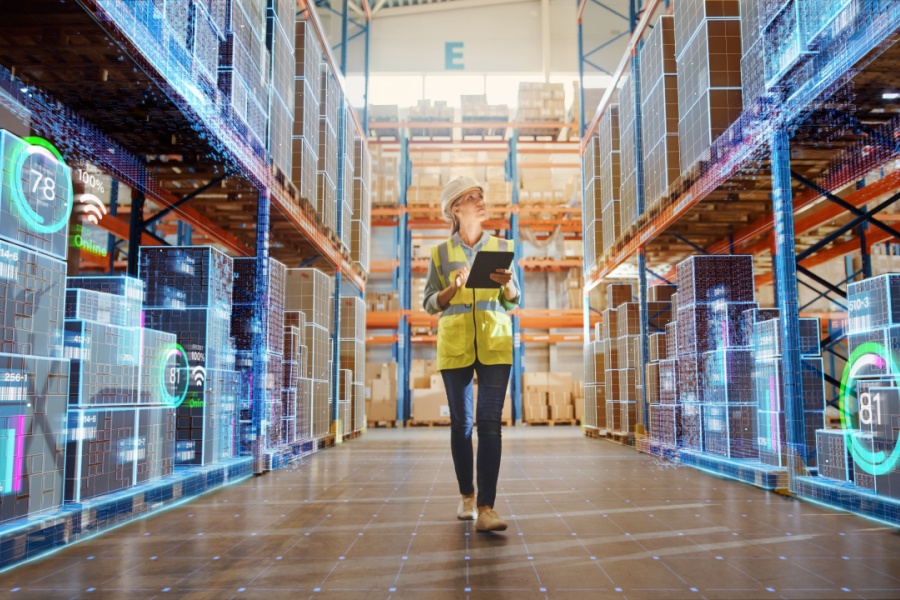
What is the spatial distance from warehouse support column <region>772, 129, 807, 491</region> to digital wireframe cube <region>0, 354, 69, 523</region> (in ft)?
15.3

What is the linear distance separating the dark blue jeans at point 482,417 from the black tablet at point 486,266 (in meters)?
0.48

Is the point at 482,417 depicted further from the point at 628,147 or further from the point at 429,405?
the point at 429,405

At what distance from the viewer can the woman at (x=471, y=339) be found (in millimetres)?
3787

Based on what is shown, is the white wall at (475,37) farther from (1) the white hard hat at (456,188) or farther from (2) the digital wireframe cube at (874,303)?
(1) the white hard hat at (456,188)

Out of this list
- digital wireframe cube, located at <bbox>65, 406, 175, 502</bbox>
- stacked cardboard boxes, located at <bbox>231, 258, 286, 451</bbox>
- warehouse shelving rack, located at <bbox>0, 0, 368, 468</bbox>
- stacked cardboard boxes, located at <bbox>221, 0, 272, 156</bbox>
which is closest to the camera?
digital wireframe cube, located at <bbox>65, 406, 175, 502</bbox>

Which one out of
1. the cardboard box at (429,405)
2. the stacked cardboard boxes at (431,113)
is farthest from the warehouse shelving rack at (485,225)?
the cardboard box at (429,405)

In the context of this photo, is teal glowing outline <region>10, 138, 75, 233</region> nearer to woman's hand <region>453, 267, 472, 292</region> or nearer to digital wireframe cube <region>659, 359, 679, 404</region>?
woman's hand <region>453, 267, 472, 292</region>

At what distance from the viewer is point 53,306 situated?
3.61 meters

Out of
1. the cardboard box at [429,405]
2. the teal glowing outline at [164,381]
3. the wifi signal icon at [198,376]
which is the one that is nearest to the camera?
the teal glowing outline at [164,381]

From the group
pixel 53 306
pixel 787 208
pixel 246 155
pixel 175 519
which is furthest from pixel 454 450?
pixel 246 155

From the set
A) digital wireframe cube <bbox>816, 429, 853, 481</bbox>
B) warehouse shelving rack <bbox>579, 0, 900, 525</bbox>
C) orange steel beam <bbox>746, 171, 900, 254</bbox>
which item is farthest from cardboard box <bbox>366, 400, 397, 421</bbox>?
digital wireframe cube <bbox>816, 429, 853, 481</bbox>

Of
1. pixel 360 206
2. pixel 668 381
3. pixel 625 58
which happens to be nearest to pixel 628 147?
pixel 625 58

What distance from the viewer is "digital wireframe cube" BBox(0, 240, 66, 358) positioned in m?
3.22

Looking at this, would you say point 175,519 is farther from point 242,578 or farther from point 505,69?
point 505,69
